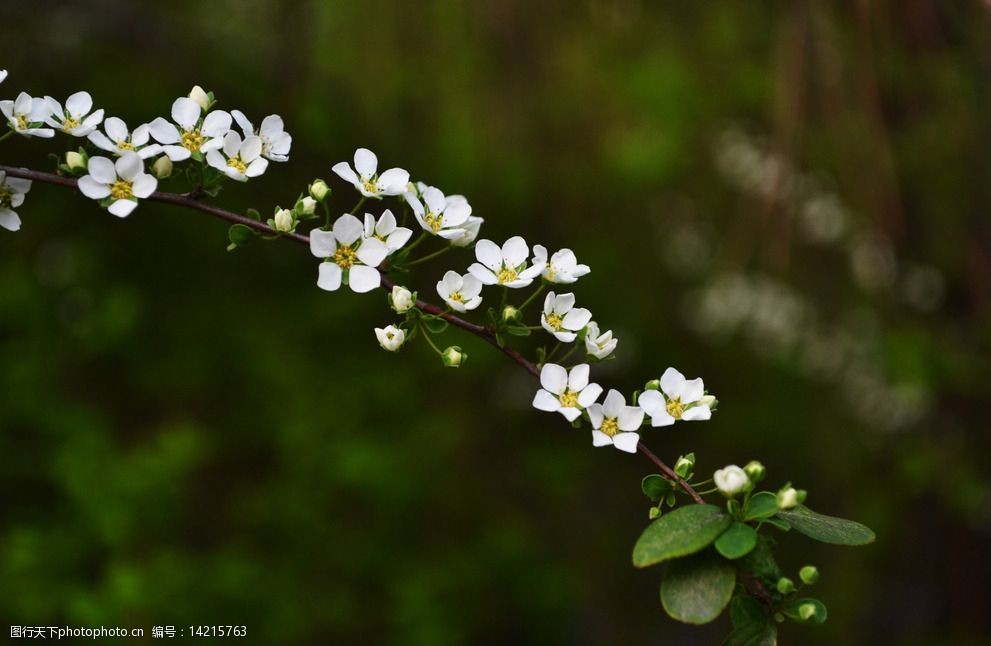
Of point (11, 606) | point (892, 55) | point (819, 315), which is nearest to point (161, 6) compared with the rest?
point (11, 606)

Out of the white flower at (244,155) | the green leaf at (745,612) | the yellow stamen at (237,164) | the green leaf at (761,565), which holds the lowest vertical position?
the green leaf at (745,612)

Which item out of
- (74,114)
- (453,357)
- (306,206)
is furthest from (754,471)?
(74,114)

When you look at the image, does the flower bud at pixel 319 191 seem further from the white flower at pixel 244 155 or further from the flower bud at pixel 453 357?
the flower bud at pixel 453 357

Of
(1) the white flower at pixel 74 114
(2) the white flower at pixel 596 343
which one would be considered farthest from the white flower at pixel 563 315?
(1) the white flower at pixel 74 114

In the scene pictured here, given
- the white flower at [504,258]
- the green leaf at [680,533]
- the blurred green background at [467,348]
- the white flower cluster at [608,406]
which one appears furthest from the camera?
the blurred green background at [467,348]

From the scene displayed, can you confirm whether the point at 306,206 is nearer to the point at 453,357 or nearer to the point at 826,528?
the point at 453,357

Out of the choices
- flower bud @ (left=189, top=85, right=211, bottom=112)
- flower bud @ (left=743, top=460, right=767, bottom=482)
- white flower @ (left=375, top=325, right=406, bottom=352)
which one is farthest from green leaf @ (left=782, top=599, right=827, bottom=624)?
flower bud @ (left=189, top=85, right=211, bottom=112)
